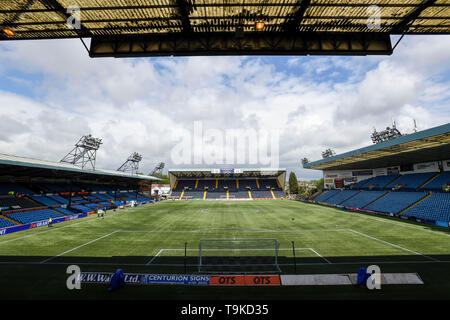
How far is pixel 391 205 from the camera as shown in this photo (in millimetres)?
31453

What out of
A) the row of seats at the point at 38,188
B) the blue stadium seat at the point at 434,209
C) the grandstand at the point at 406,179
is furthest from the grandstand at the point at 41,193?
the blue stadium seat at the point at 434,209

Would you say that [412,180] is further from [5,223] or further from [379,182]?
[5,223]

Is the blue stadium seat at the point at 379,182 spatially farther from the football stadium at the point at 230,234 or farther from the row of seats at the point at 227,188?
the row of seats at the point at 227,188

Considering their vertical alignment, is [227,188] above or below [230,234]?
above

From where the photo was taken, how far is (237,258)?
13.6m

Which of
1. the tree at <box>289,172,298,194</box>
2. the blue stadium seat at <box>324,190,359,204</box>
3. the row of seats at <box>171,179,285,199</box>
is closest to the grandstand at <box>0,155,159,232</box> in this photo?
the row of seats at <box>171,179,285,199</box>

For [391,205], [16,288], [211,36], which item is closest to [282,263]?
[211,36]

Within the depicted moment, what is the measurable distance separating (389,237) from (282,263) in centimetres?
1383

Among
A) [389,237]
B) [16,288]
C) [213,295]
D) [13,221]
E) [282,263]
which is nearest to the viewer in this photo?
[213,295]

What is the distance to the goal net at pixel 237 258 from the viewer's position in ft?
38.7

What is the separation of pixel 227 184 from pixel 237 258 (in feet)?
217

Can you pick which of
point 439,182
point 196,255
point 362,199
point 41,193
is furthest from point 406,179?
point 41,193

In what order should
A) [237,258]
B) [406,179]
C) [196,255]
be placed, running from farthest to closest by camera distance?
1. [406,179]
2. [196,255]
3. [237,258]

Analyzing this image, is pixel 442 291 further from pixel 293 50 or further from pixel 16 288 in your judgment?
pixel 16 288
